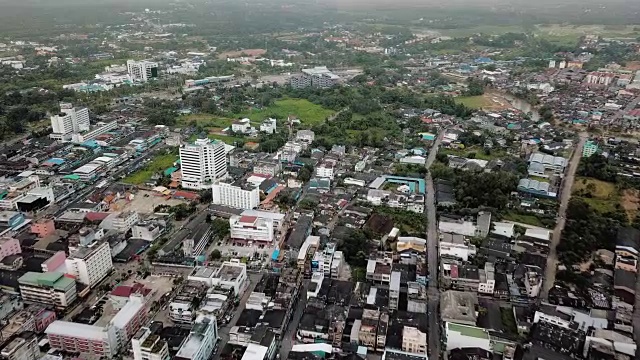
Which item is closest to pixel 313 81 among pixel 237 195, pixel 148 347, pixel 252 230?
pixel 237 195

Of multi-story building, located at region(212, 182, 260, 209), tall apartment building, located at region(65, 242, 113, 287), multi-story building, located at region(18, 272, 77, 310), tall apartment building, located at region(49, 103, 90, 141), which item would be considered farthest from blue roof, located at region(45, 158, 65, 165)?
multi-story building, located at region(18, 272, 77, 310)

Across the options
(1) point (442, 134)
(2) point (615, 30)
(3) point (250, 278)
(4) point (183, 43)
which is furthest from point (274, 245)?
(2) point (615, 30)

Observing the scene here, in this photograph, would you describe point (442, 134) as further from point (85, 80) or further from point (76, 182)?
point (85, 80)

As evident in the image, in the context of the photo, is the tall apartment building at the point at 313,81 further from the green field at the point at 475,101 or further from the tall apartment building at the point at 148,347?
the tall apartment building at the point at 148,347

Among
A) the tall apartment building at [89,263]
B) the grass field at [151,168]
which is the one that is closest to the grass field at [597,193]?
the tall apartment building at [89,263]

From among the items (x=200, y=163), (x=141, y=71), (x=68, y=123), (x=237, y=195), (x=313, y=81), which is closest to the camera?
(x=237, y=195)

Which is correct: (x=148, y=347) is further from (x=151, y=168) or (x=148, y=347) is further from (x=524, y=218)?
(x=524, y=218)

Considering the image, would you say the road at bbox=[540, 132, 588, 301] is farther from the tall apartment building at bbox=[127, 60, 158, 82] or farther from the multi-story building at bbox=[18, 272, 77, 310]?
the tall apartment building at bbox=[127, 60, 158, 82]

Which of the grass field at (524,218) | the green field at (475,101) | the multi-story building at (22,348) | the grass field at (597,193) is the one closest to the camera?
the multi-story building at (22,348)
